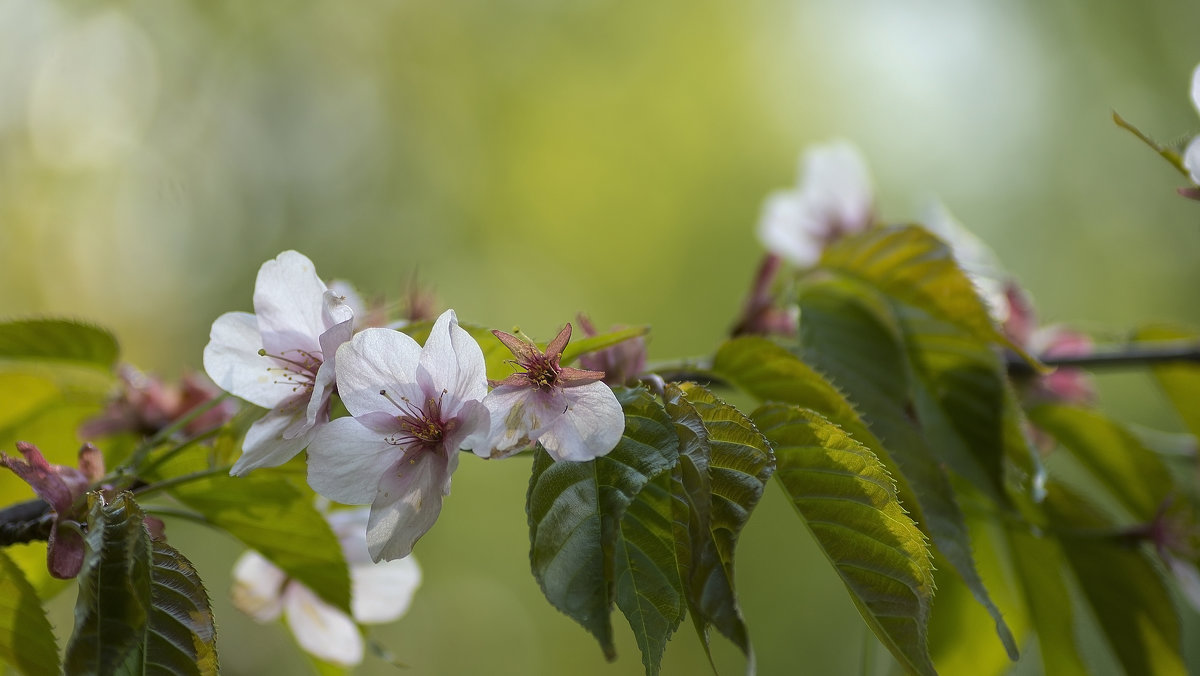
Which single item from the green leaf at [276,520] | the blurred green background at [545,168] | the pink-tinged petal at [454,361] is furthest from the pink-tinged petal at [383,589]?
the blurred green background at [545,168]

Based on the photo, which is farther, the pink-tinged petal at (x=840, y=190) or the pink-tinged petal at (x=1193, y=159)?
the pink-tinged petal at (x=840, y=190)

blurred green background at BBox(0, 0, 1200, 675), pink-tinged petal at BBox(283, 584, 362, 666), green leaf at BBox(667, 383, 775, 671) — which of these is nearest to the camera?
green leaf at BBox(667, 383, 775, 671)

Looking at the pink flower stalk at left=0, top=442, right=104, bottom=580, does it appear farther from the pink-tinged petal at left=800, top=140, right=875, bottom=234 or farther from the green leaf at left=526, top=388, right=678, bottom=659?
the pink-tinged petal at left=800, top=140, right=875, bottom=234

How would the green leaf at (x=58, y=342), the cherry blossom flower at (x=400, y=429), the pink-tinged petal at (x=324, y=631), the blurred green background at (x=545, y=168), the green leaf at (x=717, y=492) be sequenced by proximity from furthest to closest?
the blurred green background at (x=545, y=168) < the pink-tinged petal at (x=324, y=631) < the green leaf at (x=58, y=342) < the cherry blossom flower at (x=400, y=429) < the green leaf at (x=717, y=492)

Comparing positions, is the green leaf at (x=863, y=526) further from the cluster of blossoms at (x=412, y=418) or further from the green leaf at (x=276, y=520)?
the green leaf at (x=276, y=520)

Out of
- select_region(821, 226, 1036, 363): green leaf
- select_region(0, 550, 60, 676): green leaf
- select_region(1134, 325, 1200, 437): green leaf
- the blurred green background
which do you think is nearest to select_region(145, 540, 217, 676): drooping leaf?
select_region(0, 550, 60, 676): green leaf

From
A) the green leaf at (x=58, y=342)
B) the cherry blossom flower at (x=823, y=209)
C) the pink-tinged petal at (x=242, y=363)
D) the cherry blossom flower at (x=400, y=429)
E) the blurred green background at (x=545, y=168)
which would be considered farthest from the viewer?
the blurred green background at (x=545, y=168)
